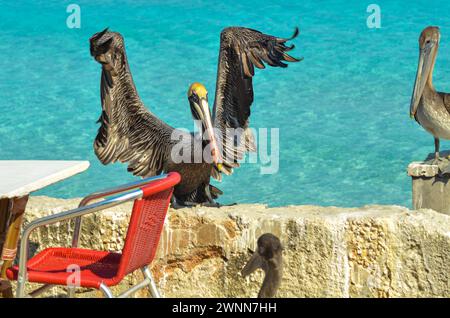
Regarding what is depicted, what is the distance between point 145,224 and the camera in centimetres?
375

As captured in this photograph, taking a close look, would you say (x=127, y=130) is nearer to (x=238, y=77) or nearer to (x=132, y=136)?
(x=132, y=136)

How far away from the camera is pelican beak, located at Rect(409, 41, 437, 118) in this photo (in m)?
6.05

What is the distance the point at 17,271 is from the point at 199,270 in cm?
136

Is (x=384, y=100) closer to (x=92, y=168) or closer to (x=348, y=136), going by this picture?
(x=348, y=136)

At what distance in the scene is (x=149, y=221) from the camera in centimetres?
378

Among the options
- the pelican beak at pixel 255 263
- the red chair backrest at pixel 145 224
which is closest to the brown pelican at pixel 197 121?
the pelican beak at pixel 255 263

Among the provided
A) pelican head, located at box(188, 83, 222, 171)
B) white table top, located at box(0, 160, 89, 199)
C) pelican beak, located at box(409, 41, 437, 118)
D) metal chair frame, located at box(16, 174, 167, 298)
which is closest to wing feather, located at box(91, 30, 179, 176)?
pelican head, located at box(188, 83, 222, 171)

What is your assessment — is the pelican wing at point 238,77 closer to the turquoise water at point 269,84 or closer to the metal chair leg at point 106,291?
the metal chair leg at point 106,291

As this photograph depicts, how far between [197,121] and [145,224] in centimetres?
183

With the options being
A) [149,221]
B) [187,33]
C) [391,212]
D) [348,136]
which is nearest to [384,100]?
[348,136]

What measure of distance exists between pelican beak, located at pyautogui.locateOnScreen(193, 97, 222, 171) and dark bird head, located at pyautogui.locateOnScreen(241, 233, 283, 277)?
3.87 ft

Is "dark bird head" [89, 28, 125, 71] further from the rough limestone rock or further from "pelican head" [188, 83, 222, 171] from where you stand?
the rough limestone rock

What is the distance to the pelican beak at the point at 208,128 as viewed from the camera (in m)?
5.37

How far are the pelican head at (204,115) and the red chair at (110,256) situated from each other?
134 cm
